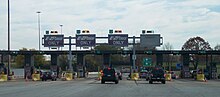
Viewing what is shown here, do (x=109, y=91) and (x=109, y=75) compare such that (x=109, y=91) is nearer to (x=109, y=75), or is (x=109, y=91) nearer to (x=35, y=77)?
(x=109, y=75)

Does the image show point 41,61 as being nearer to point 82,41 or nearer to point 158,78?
point 82,41

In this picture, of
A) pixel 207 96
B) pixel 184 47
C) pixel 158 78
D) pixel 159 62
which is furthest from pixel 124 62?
pixel 207 96

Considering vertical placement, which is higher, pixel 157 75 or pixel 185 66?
pixel 185 66

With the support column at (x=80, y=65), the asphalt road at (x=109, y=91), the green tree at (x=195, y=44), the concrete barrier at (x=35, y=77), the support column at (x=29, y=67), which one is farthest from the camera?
the green tree at (x=195, y=44)

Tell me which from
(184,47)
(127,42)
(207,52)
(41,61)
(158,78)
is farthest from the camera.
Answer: (41,61)

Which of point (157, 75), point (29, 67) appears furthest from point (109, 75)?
point (29, 67)

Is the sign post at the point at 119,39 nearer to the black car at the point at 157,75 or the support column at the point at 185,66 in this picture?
the black car at the point at 157,75

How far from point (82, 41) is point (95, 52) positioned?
10818 millimetres

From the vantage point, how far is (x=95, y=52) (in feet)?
253

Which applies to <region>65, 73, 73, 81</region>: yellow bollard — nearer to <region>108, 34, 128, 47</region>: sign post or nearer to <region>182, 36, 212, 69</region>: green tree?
<region>108, 34, 128, 47</region>: sign post

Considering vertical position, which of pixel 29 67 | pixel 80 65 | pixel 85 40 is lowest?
pixel 29 67

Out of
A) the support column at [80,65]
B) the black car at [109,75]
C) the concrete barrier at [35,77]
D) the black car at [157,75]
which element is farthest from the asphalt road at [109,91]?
the support column at [80,65]

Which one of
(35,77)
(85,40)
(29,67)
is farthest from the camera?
(29,67)

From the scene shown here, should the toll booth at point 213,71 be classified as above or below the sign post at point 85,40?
below
